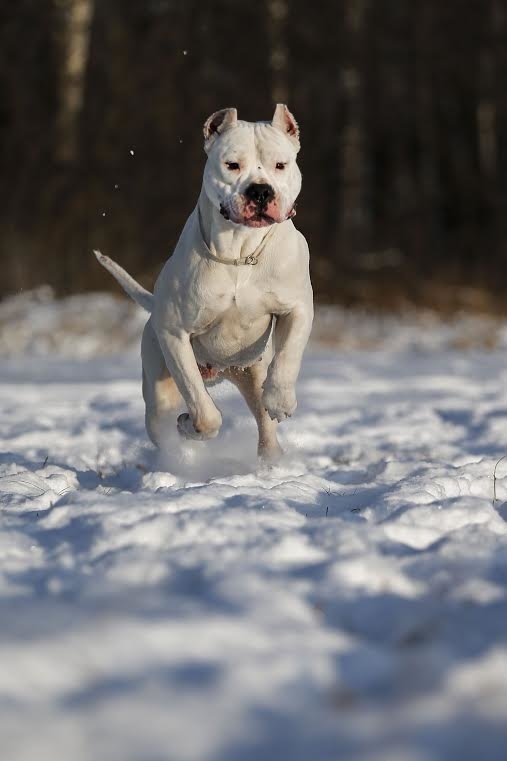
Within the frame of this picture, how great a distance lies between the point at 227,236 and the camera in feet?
12.3

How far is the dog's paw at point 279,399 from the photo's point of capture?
3.92 m

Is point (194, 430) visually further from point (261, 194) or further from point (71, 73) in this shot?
point (71, 73)

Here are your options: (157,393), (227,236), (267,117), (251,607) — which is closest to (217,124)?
(227,236)

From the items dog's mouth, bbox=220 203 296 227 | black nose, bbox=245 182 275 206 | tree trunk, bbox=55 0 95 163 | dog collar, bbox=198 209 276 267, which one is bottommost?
dog collar, bbox=198 209 276 267

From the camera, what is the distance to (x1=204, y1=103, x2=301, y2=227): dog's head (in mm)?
3531

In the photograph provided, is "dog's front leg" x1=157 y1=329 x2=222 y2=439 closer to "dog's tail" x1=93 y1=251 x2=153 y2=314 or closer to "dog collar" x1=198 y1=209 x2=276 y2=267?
"dog collar" x1=198 y1=209 x2=276 y2=267

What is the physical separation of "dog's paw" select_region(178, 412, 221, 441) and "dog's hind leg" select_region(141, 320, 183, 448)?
0.23m

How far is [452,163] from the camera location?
2183 cm

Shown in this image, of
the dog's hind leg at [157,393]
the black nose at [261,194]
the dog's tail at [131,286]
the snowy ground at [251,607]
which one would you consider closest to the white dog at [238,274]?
the black nose at [261,194]

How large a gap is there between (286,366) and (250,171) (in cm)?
78

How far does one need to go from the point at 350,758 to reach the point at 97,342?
8769 millimetres

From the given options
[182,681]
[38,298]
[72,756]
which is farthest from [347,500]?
[38,298]

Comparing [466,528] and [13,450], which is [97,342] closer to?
[13,450]

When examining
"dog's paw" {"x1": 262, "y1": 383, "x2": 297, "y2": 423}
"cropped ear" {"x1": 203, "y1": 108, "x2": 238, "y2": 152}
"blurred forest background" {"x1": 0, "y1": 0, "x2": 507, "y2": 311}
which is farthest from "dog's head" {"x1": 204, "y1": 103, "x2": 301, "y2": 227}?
"blurred forest background" {"x1": 0, "y1": 0, "x2": 507, "y2": 311}
